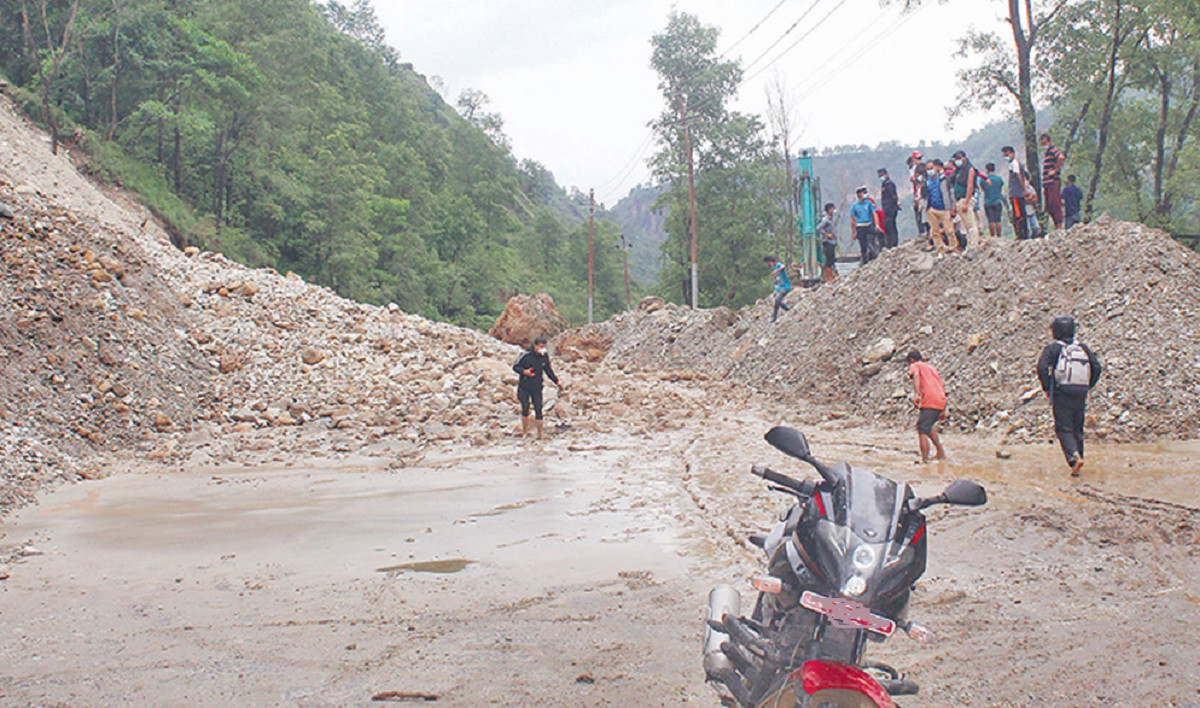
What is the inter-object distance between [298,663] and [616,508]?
15.1 feet

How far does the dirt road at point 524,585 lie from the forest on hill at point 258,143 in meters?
21.1

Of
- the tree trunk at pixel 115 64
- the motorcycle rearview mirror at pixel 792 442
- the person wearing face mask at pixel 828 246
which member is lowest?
the motorcycle rearview mirror at pixel 792 442

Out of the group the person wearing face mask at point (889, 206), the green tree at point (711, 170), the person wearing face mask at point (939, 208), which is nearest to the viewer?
the person wearing face mask at point (939, 208)

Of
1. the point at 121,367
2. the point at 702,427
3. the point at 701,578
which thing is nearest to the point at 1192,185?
the point at 702,427

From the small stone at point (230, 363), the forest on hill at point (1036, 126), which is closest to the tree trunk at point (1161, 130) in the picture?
the forest on hill at point (1036, 126)

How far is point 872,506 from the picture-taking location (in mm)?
2975

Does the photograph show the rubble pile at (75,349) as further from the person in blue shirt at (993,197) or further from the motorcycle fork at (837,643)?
the person in blue shirt at (993,197)

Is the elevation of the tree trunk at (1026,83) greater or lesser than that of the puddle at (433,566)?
greater

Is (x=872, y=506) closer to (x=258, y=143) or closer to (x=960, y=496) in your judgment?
(x=960, y=496)

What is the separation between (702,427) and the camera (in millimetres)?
15203

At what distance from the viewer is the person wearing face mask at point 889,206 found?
60.6ft

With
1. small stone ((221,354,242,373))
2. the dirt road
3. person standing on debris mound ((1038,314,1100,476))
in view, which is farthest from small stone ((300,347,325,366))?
person standing on debris mound ((1038,314,1100,476))

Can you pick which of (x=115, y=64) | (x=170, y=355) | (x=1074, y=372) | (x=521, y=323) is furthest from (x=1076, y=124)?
(x=115, y=64)

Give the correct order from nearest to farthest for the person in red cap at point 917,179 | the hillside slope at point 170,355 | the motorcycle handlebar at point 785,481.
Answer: the motorcycle handlebar at point 785,481, the hillside slope at point 170,355, the person in red cap at point 917,179
